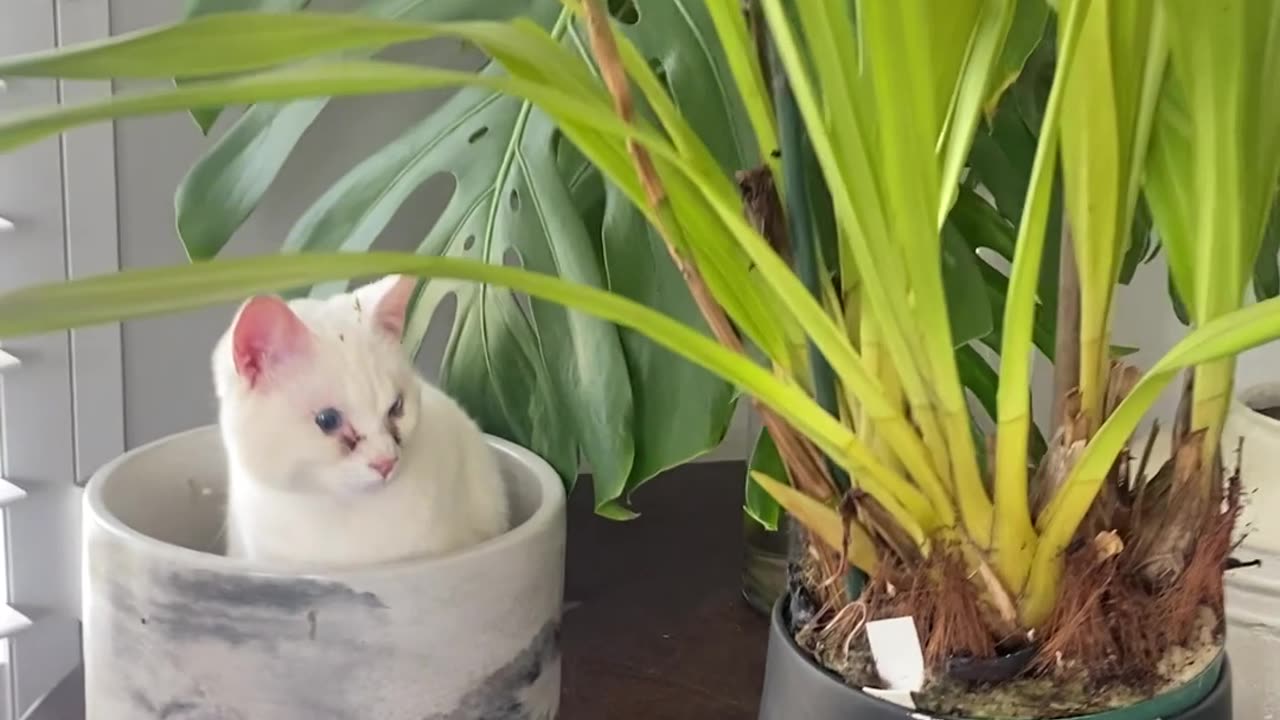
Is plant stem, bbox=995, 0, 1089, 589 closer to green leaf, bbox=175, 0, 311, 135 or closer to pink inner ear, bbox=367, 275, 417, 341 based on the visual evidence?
pink inner ear, bbox=367, 275, 417, 341

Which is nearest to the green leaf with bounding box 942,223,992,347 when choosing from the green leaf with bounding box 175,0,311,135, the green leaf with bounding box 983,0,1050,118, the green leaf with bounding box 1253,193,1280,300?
the green leaf with bounding box 983,0,1050,118

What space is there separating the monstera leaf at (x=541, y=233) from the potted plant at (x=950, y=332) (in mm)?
159

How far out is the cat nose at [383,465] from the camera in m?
0.51

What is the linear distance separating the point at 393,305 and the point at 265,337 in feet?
0.24

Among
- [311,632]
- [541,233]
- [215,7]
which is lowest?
[311,632]

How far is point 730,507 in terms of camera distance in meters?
0.89

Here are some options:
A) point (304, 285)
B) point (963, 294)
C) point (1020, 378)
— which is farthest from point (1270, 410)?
point (304, 285)

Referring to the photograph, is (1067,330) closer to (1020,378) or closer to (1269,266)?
(1020,378)

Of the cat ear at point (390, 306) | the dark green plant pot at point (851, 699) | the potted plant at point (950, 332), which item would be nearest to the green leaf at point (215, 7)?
the cat ear at point (390, 306)

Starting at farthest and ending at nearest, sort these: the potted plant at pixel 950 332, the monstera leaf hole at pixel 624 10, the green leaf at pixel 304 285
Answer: the monstera leaf hole at pixel 624 10, the potted plant at pixel 950 332, the green leaf at pixel 304 285

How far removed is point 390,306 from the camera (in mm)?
559

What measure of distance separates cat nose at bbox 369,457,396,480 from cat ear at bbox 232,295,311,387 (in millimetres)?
54

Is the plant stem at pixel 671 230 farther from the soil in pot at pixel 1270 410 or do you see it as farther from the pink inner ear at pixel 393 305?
the soil in pot at pixel 1270 410

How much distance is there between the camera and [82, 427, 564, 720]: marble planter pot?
1.51 ft
